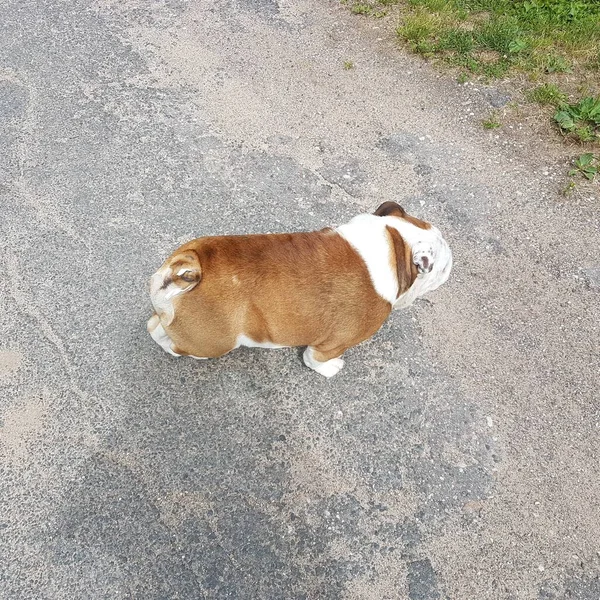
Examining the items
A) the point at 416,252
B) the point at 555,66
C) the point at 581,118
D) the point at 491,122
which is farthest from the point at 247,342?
the point at 555,66

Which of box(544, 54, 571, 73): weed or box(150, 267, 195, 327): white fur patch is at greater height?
box(544, 54, 571, 73): weed

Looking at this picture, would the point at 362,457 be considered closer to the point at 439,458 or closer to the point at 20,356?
the point at 439,458

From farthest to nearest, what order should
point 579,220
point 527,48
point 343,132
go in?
point 527,48, point 343,132, point 579,220

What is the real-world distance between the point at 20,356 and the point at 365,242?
2.38m

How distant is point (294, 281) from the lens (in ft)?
9.72

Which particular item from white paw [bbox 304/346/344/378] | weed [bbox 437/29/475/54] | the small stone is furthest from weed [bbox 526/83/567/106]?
white paw [bbox 304/346/344/378]

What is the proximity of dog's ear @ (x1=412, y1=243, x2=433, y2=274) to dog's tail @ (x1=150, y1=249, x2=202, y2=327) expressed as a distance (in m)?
1.16

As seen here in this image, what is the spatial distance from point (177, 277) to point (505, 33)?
15.2 feet

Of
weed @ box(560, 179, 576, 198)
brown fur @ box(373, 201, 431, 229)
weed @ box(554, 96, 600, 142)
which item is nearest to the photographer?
brown fur @ box(373, 201, 431, 229)

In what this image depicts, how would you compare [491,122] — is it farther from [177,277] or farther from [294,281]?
[177,277]

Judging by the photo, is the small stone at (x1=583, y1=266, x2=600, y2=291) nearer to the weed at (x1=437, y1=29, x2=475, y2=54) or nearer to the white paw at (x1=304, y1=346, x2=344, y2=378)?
the white paw at (x1=304, y1=346, x2=344, y2=378)

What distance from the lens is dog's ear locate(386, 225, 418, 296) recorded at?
3088 millimetres

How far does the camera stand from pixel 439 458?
11.4ft

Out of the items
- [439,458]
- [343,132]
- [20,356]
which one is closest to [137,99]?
[343,132]
